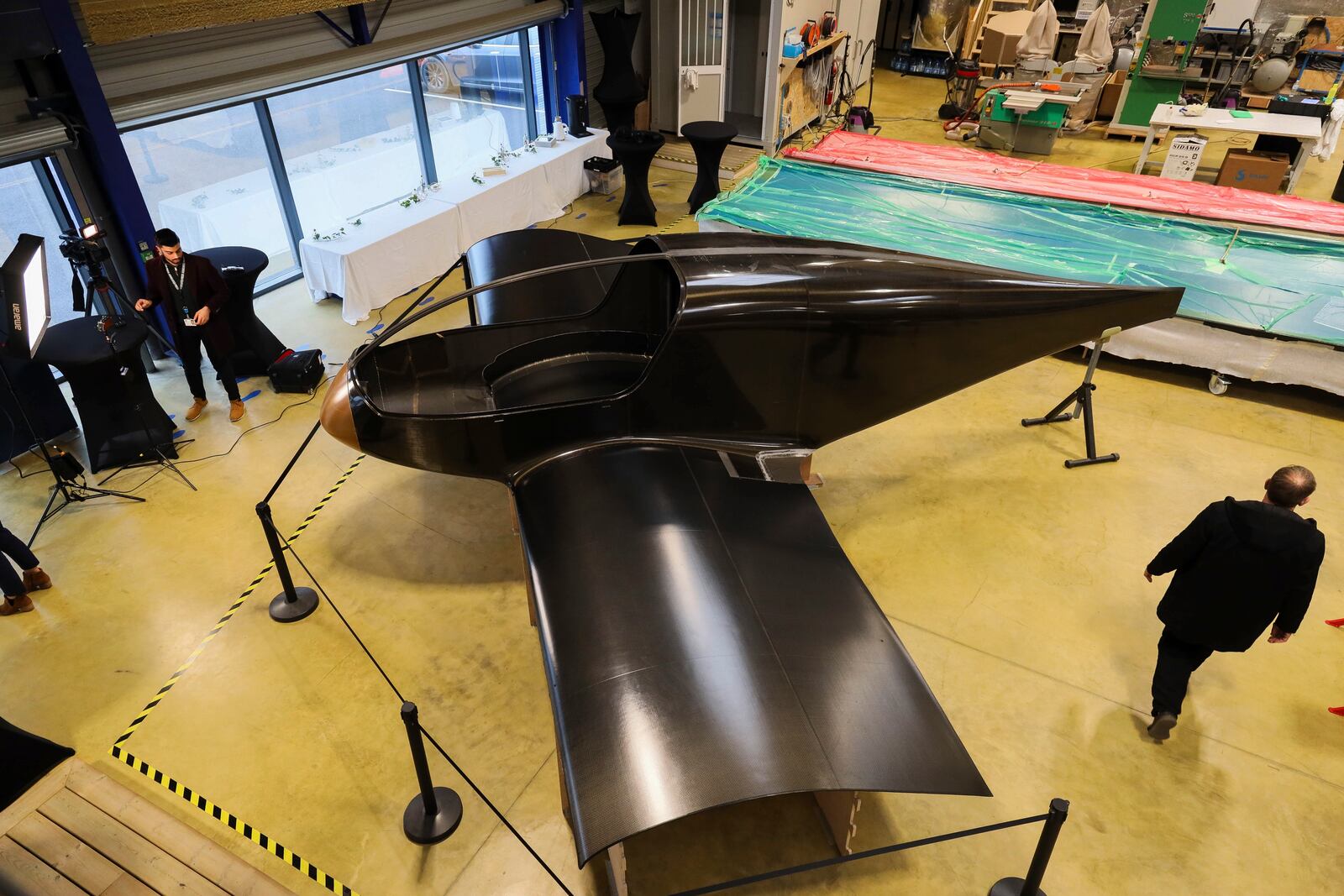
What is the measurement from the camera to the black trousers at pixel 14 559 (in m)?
4.83

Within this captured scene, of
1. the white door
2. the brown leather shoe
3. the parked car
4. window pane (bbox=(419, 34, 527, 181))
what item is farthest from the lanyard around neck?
the white door

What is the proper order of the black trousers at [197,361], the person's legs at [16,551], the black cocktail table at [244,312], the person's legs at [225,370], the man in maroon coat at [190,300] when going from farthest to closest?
the black cocktail table at [244,312] < the person's legs at [225,370] < the black trousers at [197,361] < the man in maroon coat at [190,300] < the person's legs at [16,551]

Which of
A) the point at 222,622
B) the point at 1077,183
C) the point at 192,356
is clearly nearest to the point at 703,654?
the point at 222,622

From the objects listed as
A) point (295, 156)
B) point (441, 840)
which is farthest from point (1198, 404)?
point (295, 156)

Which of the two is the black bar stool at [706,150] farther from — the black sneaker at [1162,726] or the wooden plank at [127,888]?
the wooden plank at [127,888]

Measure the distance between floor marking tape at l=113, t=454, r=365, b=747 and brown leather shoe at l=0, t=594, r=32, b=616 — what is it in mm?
1270

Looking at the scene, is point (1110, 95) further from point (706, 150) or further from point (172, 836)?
point (172, 836)

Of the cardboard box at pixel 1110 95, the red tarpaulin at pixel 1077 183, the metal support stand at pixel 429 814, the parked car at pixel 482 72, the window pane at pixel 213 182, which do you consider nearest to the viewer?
the metal support stand at pixel 429 814

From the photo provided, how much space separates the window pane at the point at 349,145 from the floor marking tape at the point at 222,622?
504 centimetres

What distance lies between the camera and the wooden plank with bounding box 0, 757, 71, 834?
3854 mm

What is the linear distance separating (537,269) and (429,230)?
321cm

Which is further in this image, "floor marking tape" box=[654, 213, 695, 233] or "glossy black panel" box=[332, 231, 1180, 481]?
"floor marking tape" box=[654, 213, 695, 233]

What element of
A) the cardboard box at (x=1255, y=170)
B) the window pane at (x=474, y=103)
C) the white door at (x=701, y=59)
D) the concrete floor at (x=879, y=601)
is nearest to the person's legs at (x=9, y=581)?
the concrete floor at (x=879, y=601)

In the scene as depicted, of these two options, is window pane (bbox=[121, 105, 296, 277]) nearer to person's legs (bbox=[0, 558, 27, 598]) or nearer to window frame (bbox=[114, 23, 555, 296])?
window frame (bbox=[114, 23, 555, 296])
